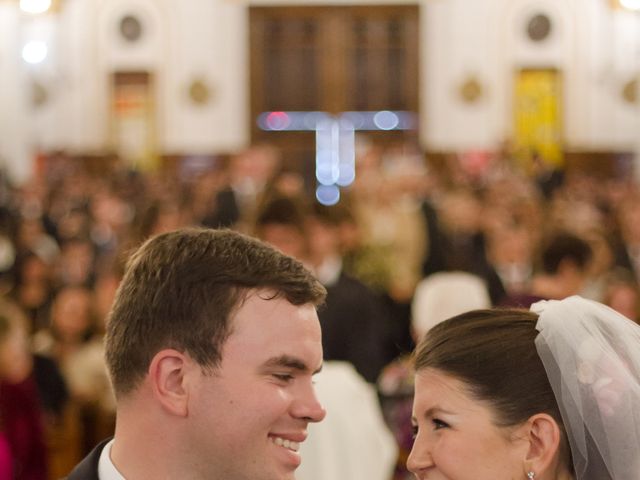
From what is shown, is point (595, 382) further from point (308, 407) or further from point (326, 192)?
point (326, 192)

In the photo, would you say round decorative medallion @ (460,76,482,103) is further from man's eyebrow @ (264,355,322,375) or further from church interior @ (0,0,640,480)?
man's eyebrow @ (264,355,322,375)

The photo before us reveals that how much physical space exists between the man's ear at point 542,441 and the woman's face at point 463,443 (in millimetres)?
18

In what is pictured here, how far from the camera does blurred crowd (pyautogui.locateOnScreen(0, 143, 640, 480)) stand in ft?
17.6

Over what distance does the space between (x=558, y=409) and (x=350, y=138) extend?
19.8m

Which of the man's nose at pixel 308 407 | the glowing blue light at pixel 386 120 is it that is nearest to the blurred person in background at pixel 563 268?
the man's nose at pixel 308 407

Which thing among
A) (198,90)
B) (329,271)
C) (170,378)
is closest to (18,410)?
(329,271)

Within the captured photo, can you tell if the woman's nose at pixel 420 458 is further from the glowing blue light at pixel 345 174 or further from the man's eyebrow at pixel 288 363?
the glowing blue light at pixel 345 174

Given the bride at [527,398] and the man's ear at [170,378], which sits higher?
the man's ear at [170,378]

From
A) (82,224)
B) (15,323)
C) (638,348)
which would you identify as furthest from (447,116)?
(638,348)

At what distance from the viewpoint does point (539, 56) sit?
22.3 metres

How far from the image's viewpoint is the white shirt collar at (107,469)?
221 cm

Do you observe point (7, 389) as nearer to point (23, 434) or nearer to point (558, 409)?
point (23, 434)

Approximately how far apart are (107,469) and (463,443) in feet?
2.26

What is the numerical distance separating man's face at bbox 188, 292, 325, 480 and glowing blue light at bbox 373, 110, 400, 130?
66.2 ft
